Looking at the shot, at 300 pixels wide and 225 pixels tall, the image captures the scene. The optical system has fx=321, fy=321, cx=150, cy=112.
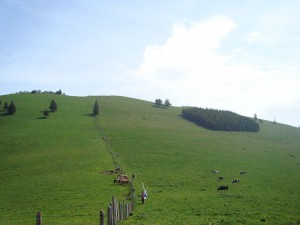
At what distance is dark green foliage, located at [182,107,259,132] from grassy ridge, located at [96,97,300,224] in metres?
6.43

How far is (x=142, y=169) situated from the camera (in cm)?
6644

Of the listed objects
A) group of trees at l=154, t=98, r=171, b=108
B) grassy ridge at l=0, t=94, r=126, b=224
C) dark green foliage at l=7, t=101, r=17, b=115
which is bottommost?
grassy ridge at l=0, t=94, r=126, b=224

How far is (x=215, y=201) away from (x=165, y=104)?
156036 millimetres

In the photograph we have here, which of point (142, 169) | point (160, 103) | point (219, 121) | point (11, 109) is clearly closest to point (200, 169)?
point (142, 169)

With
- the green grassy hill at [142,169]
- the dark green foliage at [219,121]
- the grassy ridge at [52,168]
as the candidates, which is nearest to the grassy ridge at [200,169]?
the green grassy hill at [142,169]

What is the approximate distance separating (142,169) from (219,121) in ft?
297

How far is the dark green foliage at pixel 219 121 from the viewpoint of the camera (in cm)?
14812

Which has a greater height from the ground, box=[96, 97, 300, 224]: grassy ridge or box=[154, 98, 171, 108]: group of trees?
box=[154, 98, 171, 108]: group of trees

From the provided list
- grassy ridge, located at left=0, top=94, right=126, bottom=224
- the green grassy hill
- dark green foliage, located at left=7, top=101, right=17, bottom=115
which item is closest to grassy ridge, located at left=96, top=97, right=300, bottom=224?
the green grassy hill

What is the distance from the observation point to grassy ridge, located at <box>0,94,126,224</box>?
3888 cm

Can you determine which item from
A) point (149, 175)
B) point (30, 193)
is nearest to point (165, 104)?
point (149, 175)

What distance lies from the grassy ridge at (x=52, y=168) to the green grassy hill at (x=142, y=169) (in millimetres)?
170

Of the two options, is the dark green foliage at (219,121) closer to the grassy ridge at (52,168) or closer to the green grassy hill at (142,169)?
the green grassy hill at (142,169)

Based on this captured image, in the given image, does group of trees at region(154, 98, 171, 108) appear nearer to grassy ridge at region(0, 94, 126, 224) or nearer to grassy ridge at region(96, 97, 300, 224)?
grassy ridge at region(96, 97, 300, 224)
